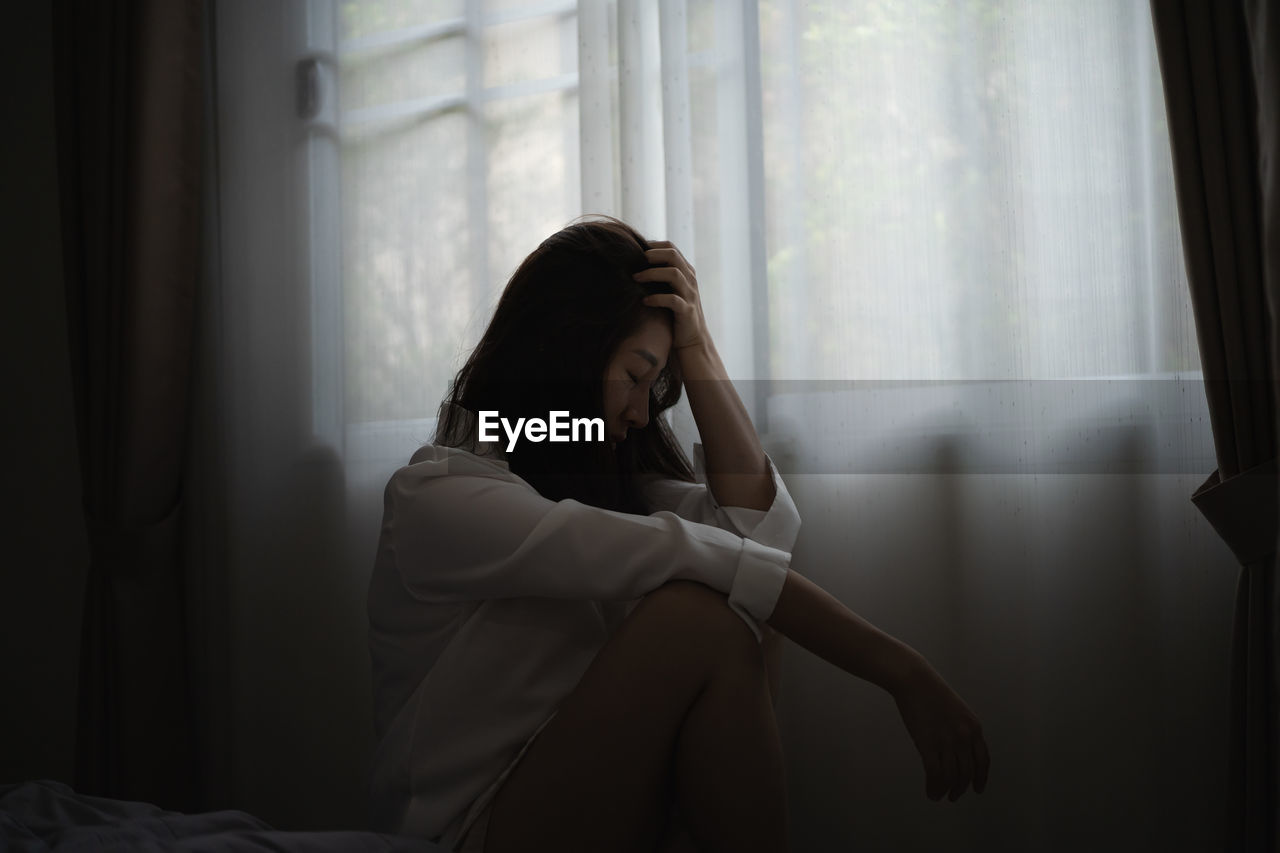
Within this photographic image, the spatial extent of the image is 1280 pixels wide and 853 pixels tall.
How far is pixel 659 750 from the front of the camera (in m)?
0.92

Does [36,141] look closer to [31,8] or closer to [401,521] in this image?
[31,8]

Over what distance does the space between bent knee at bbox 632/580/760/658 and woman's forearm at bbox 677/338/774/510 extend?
28 centimetres

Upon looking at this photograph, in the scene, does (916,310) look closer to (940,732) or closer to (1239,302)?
(1239,302)

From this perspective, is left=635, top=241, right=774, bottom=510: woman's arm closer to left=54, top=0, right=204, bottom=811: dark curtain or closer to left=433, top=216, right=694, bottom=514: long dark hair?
left=433, top=216, right=694, bottom=514: long dark hair

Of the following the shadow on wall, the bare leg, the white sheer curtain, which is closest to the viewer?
the bare leg

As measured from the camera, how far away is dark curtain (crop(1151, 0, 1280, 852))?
1117 millimetres

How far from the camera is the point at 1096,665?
130cm

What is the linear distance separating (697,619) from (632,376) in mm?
339

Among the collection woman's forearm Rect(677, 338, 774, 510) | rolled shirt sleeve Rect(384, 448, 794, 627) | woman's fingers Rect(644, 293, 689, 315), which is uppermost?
woman's fingers Rect(644, 293, 689, 315)

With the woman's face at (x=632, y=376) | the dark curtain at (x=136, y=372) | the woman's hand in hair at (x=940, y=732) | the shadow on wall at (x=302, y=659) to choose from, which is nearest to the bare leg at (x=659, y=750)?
the woman's hand in hair at (x=940, y=732)

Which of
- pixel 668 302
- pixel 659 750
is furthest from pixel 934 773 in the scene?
pixel 668 302

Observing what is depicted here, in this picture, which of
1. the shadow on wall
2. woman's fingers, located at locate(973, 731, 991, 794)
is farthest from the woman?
the shadow on wall

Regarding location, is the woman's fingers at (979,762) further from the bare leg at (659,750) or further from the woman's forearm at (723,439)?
the woman's forearm at (723,439)

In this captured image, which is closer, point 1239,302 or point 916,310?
point 1239,302
